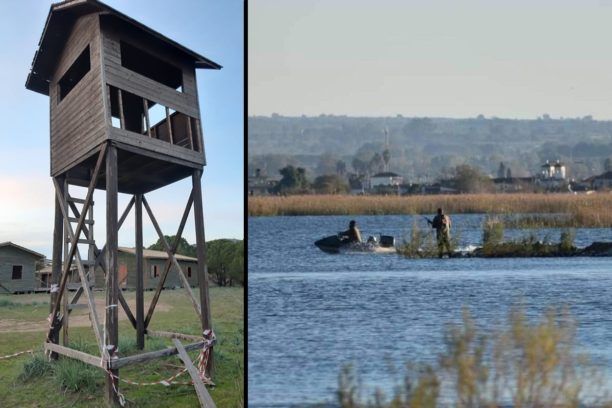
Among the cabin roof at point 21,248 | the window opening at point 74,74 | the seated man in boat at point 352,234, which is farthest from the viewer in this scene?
the seated man in boat at point 352,234

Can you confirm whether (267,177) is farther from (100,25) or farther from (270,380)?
(100,25)

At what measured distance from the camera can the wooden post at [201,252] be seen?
512cm

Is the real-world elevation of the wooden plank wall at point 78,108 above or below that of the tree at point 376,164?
below

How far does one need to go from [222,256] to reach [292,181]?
651cm


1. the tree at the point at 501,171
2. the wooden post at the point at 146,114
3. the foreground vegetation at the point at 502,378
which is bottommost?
the foreground vegetation at the point at 502,378

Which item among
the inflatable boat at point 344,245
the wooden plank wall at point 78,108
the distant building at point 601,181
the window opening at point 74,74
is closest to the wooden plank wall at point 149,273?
the wooden plank wall at point 78,108

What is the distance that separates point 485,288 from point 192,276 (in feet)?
16.4

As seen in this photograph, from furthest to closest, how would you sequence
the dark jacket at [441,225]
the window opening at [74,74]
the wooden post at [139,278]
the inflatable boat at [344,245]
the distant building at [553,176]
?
the distant building at [553,176] < the dark jacket at [441,225] < the inflatable boat at [344,245] < the wooden post at [139,278] < the window opening at [74,74]

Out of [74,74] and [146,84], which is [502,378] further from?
[74,74]

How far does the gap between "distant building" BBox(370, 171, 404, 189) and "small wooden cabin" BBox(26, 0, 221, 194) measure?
7305 millimetres

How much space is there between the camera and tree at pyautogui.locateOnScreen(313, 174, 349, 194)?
11872 millimetres

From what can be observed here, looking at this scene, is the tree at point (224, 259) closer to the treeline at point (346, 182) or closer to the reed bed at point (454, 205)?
the reed bed at point (454, 205)

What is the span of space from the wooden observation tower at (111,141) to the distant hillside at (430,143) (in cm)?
547

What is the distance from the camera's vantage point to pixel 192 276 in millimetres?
5312
